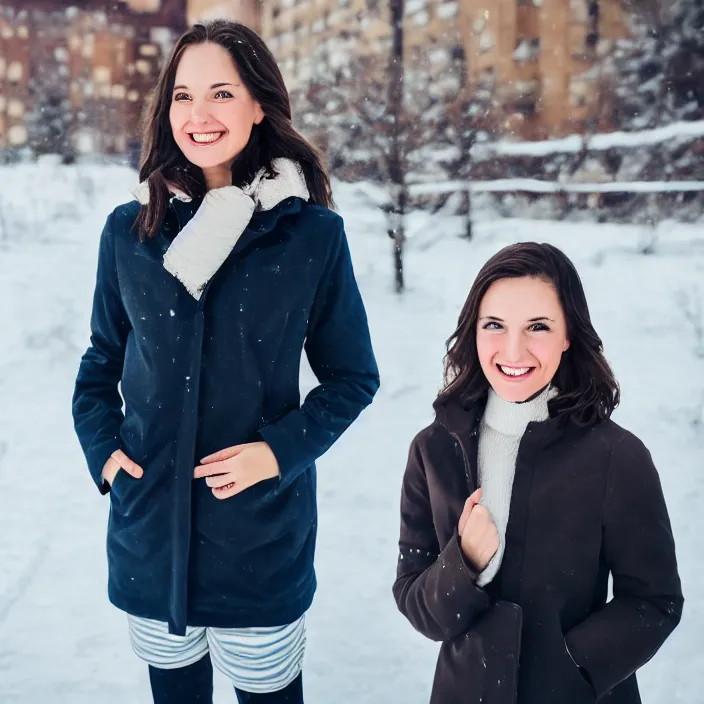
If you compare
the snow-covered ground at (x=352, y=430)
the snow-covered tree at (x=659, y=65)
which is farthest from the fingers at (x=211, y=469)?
the snow-covered tree at (x=659, y=65)

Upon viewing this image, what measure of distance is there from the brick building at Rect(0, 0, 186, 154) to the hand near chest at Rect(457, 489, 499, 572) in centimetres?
174

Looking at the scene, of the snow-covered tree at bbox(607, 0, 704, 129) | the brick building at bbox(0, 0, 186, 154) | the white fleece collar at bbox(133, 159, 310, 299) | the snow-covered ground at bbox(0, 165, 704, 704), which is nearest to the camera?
the white fleece collar at bbox(133, 159, 310, 299)

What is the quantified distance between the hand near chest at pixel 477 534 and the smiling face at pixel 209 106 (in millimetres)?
539

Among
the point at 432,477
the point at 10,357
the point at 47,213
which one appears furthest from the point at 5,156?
the point at 432,477

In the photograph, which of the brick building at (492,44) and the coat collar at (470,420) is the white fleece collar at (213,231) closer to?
the coat collar at (470,420)

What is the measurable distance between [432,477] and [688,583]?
103 centimetres

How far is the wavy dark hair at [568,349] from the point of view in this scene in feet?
2.54

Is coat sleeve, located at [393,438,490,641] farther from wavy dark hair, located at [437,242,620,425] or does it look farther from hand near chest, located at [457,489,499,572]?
wavy dark hair, located at [437,242,620,425]

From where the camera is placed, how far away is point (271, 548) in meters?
0.93

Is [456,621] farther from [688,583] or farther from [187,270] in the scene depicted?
[688,583]

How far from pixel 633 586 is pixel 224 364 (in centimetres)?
53

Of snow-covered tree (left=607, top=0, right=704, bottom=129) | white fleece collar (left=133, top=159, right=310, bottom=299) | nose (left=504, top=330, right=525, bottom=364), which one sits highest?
snow-covered tree (left=607, top=0, right=704, bottom=129)

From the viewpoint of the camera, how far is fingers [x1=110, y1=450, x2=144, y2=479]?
92 cm

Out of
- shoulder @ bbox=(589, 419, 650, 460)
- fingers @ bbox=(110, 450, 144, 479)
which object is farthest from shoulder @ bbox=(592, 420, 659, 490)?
fingers @ bbox=(110, 450, 144, 479)
